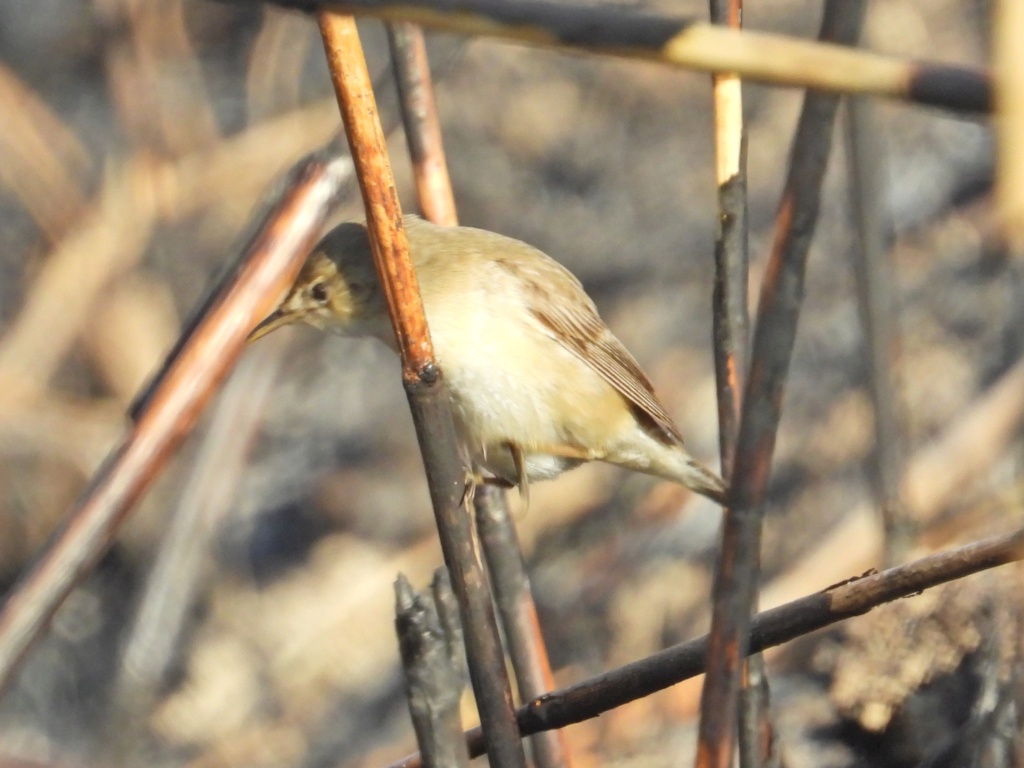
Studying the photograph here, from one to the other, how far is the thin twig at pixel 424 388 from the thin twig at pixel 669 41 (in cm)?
27

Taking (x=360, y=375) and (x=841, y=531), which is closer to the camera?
(x=841, y=531)

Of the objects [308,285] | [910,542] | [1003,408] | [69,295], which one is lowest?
[910,542]

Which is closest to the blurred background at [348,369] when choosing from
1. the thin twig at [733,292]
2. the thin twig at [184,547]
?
the thin twig at [184,547]

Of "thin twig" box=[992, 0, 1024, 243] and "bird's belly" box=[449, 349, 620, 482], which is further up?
"bird's belly" box=[449, 349, 620, 482]

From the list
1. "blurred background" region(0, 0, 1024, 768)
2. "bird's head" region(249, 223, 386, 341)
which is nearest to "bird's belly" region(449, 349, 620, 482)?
"bird's head" region(249, 223, 386, 341)

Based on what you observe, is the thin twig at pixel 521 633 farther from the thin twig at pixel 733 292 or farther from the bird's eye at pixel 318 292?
the bird's eye at pixel 318 292

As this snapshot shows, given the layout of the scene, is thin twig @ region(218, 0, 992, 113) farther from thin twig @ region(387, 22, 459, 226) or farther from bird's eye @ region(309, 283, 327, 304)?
bird's eye @ region(309, 283, 327, 304)

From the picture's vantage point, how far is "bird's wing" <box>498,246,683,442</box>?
85.9 inches

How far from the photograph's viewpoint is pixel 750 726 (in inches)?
58.2

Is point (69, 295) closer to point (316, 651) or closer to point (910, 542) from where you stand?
point (316, 651)

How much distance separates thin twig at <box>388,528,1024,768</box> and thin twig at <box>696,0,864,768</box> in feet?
0.13

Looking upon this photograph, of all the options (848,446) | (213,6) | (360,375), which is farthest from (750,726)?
(213,6)

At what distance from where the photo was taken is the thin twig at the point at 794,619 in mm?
1037

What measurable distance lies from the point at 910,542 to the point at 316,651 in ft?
5.88
